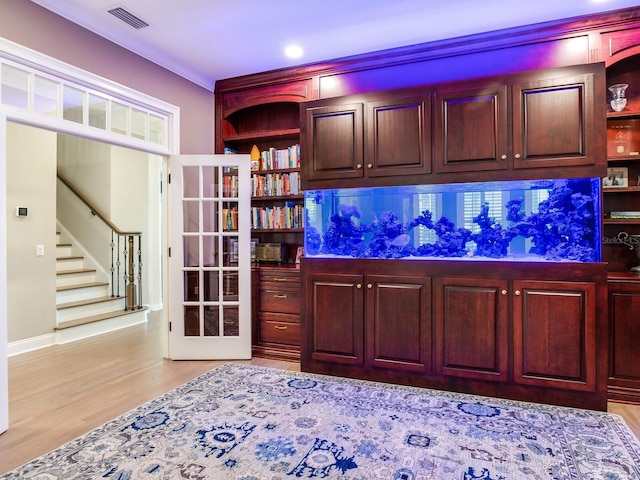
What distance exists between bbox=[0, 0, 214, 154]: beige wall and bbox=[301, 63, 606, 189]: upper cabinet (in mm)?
1331

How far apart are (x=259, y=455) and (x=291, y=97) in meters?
3.23

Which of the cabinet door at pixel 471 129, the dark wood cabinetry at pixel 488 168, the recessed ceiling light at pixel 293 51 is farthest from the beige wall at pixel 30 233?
the cabinet door at pixel 471 129

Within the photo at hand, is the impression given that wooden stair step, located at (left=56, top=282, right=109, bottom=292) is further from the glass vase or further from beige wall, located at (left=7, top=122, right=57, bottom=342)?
the glass vase

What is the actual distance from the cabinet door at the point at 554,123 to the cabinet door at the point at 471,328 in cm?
92

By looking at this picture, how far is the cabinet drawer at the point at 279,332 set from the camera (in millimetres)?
3832

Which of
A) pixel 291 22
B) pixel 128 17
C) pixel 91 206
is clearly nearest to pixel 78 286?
pixel 91 206

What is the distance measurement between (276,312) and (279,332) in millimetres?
194

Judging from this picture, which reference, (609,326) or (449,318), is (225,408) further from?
(609,326)

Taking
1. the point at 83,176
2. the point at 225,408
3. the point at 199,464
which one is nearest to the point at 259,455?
the point at 199,464

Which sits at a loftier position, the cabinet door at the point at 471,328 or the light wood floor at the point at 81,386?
the cabinet door at the point at 471,328

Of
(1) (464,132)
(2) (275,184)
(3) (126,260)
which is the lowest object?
(3) (126,260)

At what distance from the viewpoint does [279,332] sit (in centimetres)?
390

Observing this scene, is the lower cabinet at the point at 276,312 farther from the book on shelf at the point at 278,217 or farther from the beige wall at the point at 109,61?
the beige wall at the point at 109,61

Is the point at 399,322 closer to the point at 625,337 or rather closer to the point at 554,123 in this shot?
the point at 625,337
